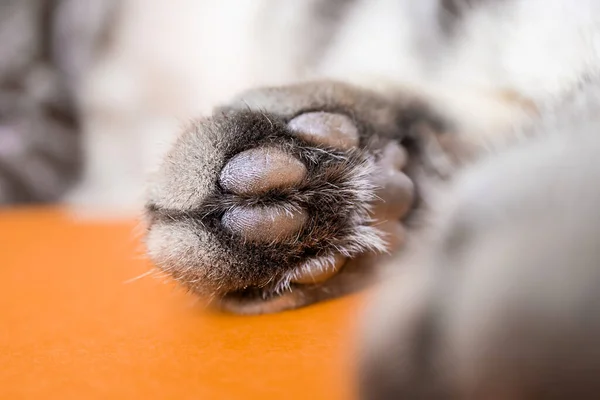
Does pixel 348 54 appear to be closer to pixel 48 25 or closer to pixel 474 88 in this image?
pixel 474 88

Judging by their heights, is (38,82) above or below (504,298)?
above

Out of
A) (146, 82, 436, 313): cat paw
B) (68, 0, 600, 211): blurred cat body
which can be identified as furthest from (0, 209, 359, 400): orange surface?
(68, 0, 600, 211): blurred cat body

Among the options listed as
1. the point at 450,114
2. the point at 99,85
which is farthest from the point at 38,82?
the point at 450,114

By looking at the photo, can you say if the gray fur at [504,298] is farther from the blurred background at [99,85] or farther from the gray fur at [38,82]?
the gray fur at [38,82]

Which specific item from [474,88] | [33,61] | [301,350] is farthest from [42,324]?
[33,61]

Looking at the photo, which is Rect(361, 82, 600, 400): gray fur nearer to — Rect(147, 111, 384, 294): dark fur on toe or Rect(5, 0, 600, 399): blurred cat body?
Rect(5, 0, 600, 399): blurred cat body

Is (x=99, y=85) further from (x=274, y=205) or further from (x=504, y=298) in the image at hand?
(x=504, y=298)
